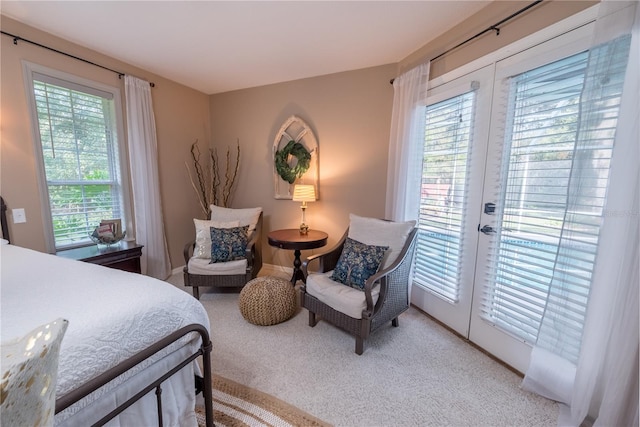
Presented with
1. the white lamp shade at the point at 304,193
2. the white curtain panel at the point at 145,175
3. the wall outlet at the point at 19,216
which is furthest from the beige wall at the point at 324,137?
the wall outlet at the point at 19,216

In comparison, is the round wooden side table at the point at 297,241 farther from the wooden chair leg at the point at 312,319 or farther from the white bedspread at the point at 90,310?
the white bedspread at the point at 90,310

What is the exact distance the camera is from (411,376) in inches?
69.2

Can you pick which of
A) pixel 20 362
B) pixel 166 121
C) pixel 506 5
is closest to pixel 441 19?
pixel 506 5

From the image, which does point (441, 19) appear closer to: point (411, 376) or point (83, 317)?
point (411, 376)

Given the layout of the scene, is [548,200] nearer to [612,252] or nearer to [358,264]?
[612,252]

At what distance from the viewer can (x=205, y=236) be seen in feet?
9.66

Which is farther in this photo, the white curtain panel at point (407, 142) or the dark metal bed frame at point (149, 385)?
the white curtain panel at point (407, 142)

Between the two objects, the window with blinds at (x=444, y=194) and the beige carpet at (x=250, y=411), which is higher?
the window with blinds at (x=444, y=194)

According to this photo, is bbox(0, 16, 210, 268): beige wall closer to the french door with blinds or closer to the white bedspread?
the white bedspread

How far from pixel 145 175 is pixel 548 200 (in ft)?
12.2

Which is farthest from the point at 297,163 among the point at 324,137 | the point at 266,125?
the point at 266,125

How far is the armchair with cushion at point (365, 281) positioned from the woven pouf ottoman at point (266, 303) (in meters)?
0.19

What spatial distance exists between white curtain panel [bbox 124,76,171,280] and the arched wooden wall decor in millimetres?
1454

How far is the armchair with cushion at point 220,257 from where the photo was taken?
274 centimetres
